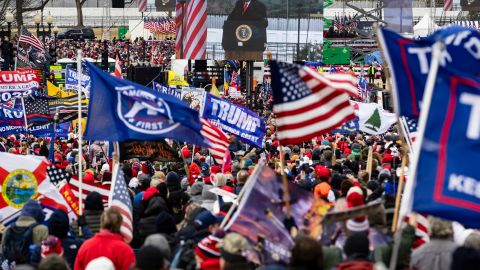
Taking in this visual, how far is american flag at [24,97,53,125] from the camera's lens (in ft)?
77.3

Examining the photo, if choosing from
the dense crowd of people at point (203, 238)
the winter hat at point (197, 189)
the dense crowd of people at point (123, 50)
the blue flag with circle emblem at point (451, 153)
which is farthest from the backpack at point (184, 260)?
the dense crowd of people at point (123, 50)

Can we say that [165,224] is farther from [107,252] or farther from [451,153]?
[451,153]

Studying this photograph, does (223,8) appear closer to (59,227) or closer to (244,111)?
(244,111)

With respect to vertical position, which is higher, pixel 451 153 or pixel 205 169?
pixel 451 153

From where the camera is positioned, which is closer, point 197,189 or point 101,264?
point 101,264

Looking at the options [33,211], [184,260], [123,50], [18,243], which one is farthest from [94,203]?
[123,50]

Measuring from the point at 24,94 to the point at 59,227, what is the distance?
1515cm

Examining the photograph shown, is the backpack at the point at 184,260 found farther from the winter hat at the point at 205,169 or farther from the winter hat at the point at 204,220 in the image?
the winter hat at the point at 205,169

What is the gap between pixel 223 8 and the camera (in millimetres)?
46031

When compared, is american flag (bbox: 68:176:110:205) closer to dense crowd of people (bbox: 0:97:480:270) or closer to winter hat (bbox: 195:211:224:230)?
dense crowd of people (bbox: 0:97:480:270)

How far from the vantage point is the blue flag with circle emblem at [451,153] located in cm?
783

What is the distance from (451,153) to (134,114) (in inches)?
176

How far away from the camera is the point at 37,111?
23.6m

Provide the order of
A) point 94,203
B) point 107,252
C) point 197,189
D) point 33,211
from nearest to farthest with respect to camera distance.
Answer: point 107,252
point 33,211
point 94,203
point 197,189
